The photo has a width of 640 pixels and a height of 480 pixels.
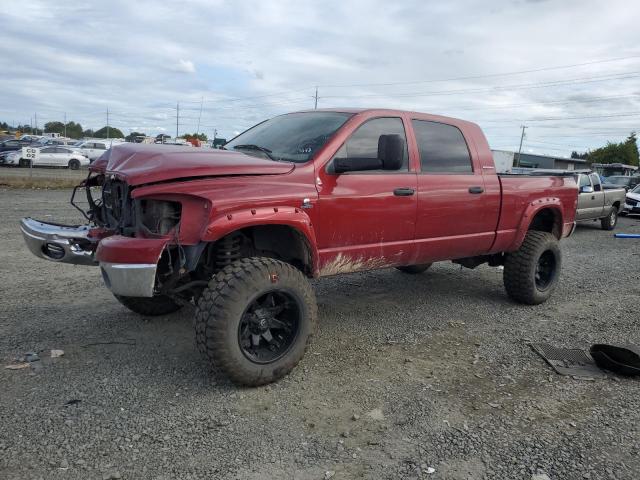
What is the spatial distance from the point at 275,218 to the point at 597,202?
515 inches

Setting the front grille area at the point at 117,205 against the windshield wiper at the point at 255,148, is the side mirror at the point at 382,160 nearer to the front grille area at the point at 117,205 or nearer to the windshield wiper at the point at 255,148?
the windshield wiper at the point at 255,148

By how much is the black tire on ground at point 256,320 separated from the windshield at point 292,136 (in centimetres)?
104

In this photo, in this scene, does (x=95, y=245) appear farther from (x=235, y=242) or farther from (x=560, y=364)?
(x=560, y=364)

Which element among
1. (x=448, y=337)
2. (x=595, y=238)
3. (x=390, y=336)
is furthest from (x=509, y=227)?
(x=595, y=238)

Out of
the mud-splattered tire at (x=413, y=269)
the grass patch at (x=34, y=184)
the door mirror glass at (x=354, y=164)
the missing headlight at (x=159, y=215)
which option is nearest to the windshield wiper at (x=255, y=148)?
the door mirror glass at (x=354, y=164)

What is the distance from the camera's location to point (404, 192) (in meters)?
4.60

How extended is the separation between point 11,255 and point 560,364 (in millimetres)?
7036

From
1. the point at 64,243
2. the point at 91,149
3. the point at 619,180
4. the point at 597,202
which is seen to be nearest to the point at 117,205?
the point at 64,243

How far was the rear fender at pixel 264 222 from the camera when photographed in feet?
11.4

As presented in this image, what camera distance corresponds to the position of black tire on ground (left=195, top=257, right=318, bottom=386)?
3482mm

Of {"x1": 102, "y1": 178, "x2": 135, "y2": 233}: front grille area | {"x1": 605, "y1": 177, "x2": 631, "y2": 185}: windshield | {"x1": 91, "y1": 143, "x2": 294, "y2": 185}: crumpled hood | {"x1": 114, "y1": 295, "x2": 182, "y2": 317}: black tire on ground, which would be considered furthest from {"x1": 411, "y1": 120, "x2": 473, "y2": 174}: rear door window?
{"x1": 605, "y1": 177, "x2": 631, "y2": 185}: windshield

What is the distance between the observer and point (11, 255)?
24.5 feet

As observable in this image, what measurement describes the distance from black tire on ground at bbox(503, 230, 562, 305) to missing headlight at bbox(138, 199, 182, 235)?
12.8 ft

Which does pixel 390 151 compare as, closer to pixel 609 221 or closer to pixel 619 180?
pixel 609 221
